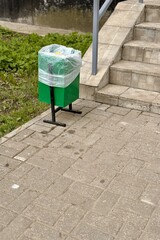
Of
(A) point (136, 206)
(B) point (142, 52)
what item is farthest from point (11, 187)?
(B) point (142, 52)

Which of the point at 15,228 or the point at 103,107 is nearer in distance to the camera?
the point at 15,228

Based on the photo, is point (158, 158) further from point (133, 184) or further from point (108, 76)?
point (108, 76)

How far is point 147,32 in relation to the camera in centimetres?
570

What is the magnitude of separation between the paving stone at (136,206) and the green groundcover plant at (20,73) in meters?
1.73

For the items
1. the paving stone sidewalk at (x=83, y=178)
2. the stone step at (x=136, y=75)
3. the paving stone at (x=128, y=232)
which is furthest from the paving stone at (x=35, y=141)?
the stone step at (x=136, y=75)

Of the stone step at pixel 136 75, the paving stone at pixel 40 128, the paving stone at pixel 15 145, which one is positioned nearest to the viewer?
the paving stone at pixel 15 145

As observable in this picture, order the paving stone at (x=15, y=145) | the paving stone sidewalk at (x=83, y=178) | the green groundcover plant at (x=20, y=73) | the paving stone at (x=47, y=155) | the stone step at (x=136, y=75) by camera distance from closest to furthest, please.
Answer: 1. the paving stone sidewalk at (x=83, y=178)
2. the paving stone at (x=47, y=155)
3. the paving stone at (x=15, y=145)
4. the green groundcover plant at (x=20, y=73)
5. the stone step at (x=136, y=75)

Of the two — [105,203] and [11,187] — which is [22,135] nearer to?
[11,187]

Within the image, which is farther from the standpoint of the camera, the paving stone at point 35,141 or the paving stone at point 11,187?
the paving stone at point 35,141

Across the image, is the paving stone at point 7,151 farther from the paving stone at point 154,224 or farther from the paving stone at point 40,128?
the paving stone at point 154,224

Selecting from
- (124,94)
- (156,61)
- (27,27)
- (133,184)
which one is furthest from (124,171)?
(27,27)

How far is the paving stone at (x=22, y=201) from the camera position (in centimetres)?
303

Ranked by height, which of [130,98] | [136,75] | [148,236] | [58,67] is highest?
[58,67]

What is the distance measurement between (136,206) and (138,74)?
2.49m
